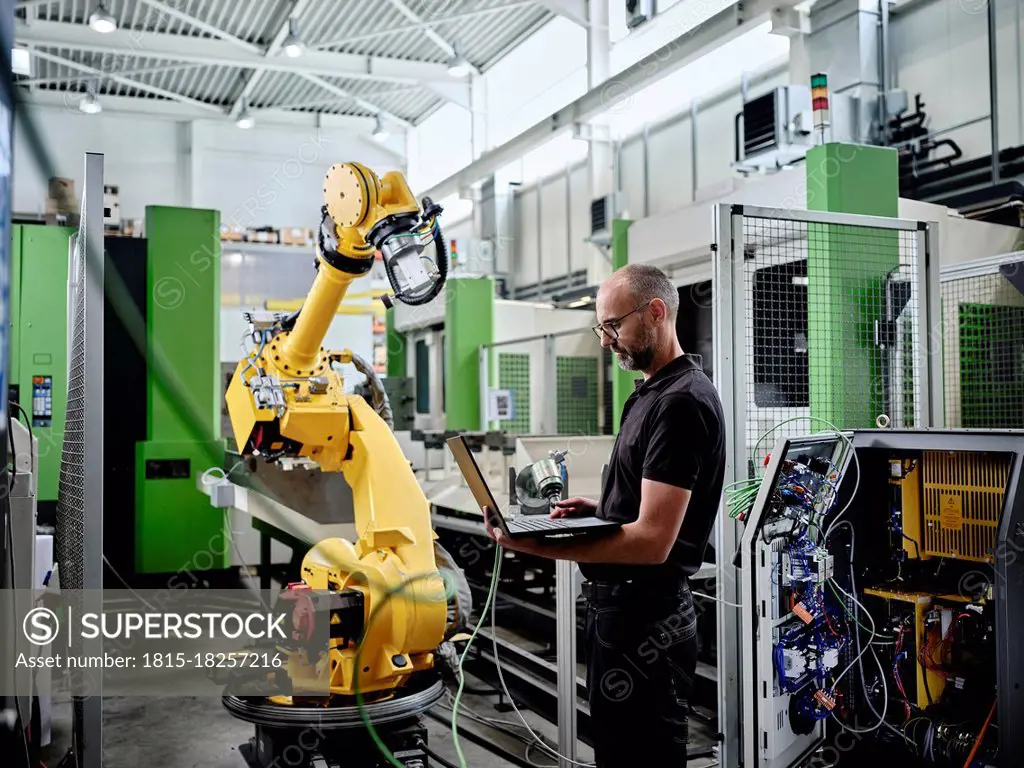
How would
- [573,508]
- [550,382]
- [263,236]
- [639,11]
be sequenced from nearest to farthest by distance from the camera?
[573,508] → [550,382] → [639,11] → [263,236]

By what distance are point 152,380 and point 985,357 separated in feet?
15.4

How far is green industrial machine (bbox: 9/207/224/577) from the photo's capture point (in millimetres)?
5324

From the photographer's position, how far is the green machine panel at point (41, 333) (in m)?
5.25

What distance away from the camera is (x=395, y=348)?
8.29 metres

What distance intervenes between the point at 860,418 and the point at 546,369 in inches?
148

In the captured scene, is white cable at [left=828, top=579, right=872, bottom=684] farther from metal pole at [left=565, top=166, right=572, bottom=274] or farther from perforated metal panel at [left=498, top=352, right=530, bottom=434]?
metal pole at [left=565, top=166, right=572, bottom=274]

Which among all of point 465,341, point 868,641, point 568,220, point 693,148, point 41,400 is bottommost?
point 868,641

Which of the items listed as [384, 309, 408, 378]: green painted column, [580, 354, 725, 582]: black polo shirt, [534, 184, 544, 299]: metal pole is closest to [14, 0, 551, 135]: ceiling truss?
[534, 184, 544, 299]: metal pole

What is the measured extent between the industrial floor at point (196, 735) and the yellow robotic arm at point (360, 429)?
799 millimetres

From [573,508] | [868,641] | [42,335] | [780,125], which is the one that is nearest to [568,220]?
[780,125]

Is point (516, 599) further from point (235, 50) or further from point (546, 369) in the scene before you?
point (235, 50)

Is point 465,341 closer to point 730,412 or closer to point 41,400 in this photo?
point 41,400

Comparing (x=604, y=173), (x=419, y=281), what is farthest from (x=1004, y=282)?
(x=604, y=173)

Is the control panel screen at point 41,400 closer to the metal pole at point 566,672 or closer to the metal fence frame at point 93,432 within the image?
the metal pole at point 566,672
